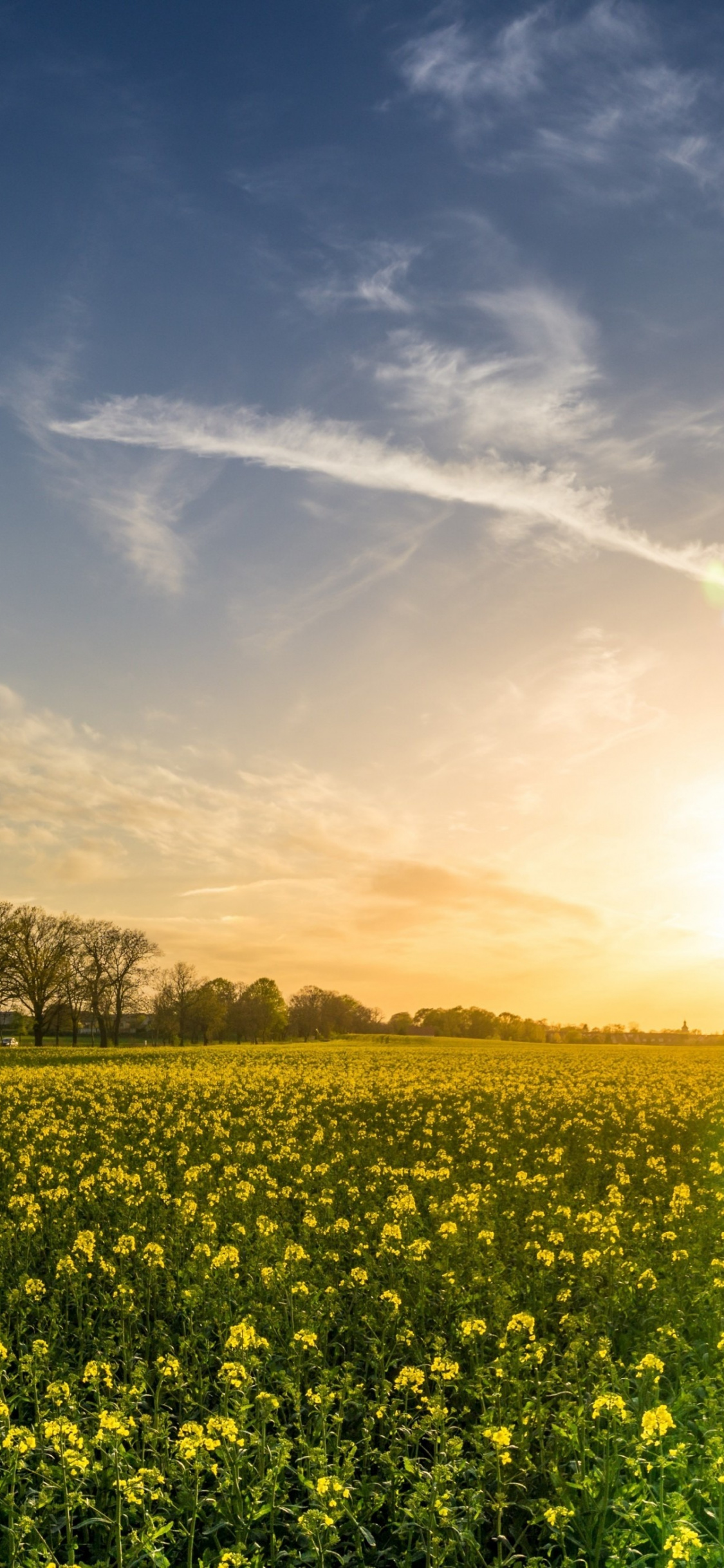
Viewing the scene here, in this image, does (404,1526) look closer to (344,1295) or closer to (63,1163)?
(344,1295)

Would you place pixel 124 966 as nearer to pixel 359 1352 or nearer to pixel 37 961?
pixel 37 961

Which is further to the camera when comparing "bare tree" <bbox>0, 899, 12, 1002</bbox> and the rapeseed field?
"bare tree" <bbox>0, 899, 12, 1002</bbox>

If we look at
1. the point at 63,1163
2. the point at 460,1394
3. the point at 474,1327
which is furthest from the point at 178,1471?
the point at 63,1163

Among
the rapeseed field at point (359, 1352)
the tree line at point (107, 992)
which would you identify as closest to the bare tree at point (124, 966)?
the tree line at point (107, 992)

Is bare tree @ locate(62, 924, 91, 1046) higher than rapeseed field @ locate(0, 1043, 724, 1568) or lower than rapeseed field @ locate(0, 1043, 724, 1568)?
higher

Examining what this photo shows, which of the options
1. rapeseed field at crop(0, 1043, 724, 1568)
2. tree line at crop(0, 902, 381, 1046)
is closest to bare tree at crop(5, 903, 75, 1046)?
tree line at crop(0, 902, 381, 1046)

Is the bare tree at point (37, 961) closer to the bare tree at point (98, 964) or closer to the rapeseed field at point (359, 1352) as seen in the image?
the bare tree at point (98, 964)

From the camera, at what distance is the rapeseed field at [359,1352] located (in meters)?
6.46

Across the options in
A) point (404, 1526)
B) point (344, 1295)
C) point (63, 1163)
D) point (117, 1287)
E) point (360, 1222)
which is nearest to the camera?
point (404, 1526)

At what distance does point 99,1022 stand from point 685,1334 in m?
96.0

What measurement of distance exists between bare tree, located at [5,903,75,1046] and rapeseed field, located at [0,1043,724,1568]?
224 ft

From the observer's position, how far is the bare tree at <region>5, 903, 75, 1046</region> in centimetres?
8662

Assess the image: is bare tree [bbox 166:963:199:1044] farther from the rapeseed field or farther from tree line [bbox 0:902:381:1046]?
the rapeseed field

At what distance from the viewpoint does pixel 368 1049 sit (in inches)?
2926
